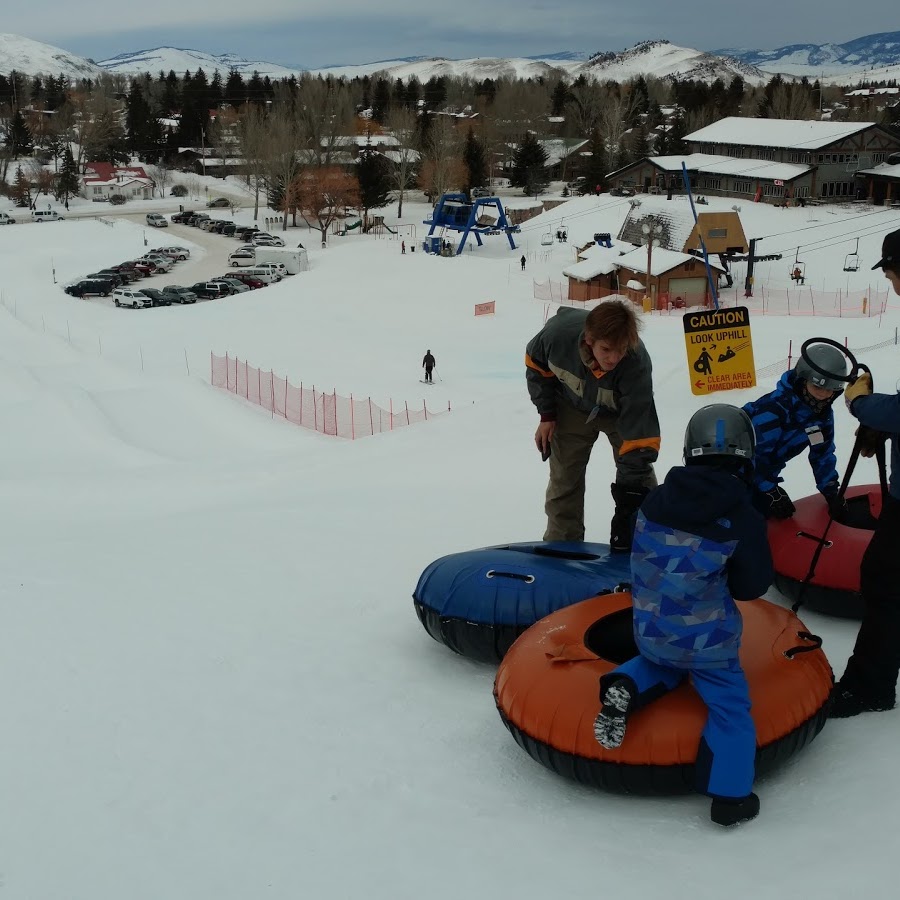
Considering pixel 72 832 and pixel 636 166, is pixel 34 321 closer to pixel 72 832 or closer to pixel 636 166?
pixel 72 832

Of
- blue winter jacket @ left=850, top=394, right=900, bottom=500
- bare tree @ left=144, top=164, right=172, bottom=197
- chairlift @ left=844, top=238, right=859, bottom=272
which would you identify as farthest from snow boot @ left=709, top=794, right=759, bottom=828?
bare tree @ left=144, top=164, right=172, bottom=197

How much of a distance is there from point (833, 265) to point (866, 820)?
133 feet

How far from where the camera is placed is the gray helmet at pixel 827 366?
5.16 meters

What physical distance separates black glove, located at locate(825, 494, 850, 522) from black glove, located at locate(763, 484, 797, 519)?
0.21 meters

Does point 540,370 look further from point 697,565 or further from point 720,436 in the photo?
point 697,565

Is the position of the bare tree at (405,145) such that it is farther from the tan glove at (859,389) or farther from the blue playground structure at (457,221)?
the tan glove at (859,389)

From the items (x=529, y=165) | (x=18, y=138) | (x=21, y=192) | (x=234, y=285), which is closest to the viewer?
(x=234, y=285)

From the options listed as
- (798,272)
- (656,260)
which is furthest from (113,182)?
(798,272)

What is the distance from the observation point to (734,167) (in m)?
56.9

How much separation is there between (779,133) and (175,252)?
116 ft

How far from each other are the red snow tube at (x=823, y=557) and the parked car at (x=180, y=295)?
36556 millimetres

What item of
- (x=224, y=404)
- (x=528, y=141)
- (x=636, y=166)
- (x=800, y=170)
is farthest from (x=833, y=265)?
(x=528, y=141)

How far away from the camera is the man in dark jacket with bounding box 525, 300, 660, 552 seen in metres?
4.79

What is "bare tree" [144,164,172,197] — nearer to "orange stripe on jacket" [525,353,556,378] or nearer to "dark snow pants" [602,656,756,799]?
"orange stripe on jacket" [525,353,556,378]
